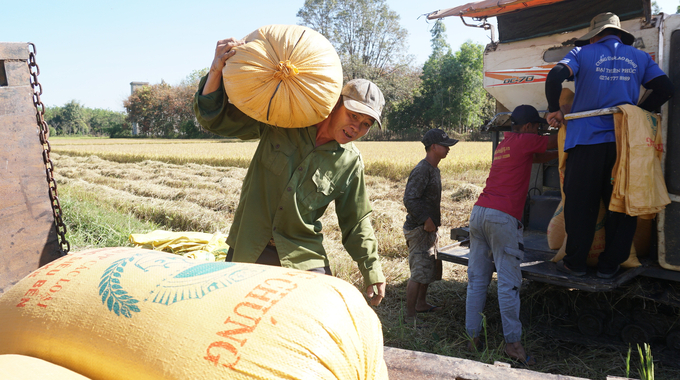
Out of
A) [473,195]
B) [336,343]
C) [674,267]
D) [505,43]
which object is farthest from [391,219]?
[336,343]

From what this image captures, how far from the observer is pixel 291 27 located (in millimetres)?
1941

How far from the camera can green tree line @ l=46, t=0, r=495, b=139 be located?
4244cm

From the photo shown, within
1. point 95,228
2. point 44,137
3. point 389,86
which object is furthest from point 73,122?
point 44,137

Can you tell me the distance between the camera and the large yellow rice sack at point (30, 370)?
1227mm

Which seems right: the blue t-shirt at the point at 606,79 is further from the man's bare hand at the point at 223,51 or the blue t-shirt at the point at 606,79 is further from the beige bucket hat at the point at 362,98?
the man's bare hand at the point at 223,51

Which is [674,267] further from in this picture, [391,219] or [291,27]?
[391,219]

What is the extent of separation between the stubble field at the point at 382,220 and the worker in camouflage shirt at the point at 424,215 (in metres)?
0.39

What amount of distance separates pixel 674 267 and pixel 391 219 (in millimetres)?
4425

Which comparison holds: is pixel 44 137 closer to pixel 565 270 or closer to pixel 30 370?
pixel 30 370

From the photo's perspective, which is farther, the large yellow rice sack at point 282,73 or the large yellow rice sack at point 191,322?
the large yellow rice sack at point 282,73

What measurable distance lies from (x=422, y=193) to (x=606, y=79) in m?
1.78

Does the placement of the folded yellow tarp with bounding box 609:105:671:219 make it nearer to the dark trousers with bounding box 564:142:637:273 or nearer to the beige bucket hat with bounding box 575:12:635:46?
the dark trousers with bounding box 564:142:637:273

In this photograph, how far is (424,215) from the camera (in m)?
4.27

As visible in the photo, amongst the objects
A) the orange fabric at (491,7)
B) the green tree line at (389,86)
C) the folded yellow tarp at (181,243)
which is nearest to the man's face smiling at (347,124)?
the folded yellow tarp at (181,243)
